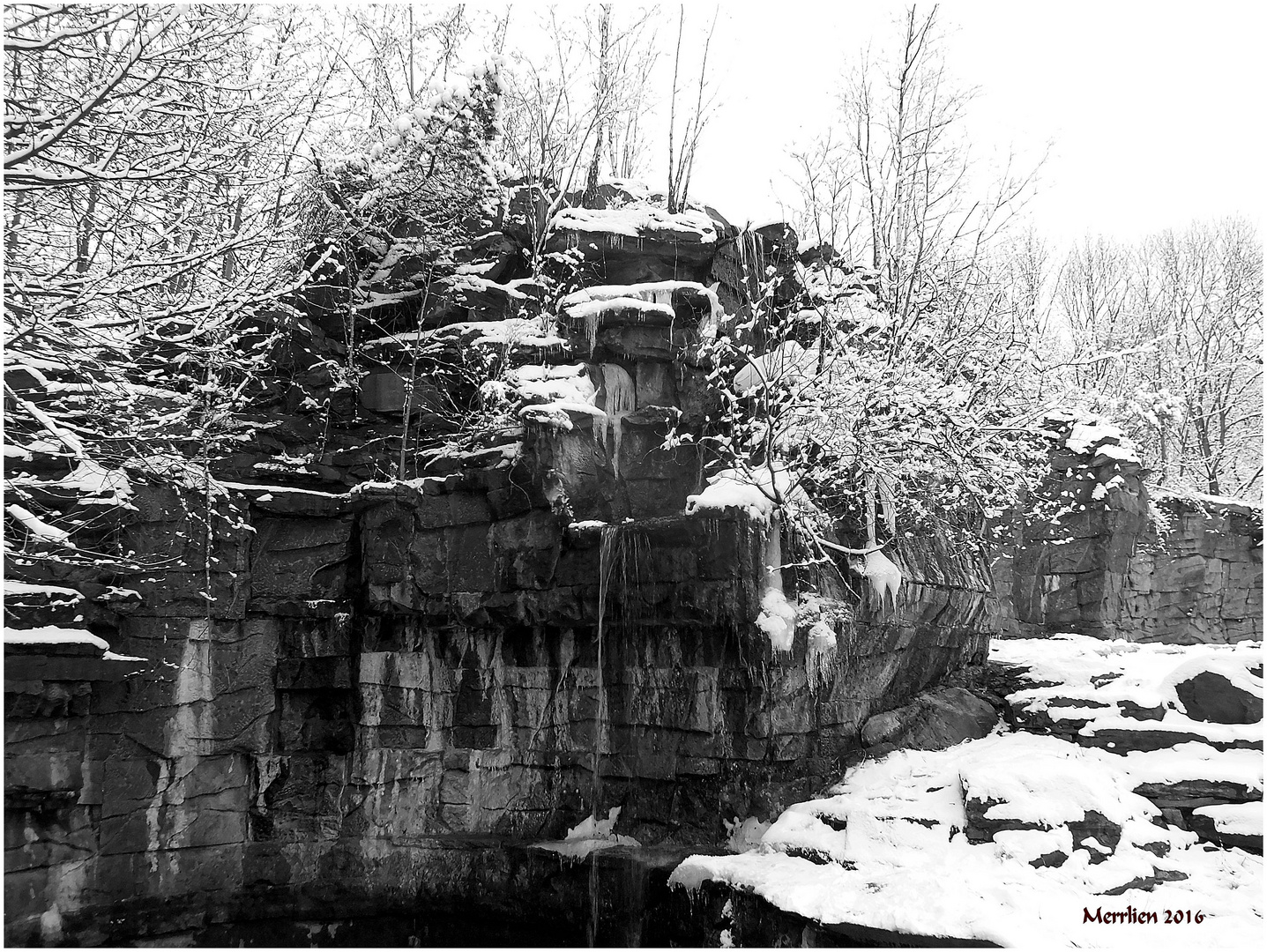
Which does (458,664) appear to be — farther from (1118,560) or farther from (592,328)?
(1118,560)

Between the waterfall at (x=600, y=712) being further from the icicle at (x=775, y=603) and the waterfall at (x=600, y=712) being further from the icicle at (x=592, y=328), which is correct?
the icicle at (x=592, y=328)

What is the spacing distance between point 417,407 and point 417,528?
1.76m

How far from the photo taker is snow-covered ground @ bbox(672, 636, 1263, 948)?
21.0 feet

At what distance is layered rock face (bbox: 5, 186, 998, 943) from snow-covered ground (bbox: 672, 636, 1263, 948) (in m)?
0.91

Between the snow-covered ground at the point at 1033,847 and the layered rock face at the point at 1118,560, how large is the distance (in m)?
6.80

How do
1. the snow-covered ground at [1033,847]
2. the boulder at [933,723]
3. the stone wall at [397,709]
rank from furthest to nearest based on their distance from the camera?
the boulder at [933,723]
the stone wall at [397,709]
the snow-covered ground at [1033,847]

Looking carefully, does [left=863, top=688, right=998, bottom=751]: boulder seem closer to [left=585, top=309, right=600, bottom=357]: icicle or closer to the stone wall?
the stone wall

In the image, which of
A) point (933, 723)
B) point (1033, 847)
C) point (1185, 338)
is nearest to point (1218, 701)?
point (933, 723)

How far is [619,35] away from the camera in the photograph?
1352 cm

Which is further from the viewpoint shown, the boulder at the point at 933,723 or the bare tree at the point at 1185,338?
the bare tree at the point at 1185,338

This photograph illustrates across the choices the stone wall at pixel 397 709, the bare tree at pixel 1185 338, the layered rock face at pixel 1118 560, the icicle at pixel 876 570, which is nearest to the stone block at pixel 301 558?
the stone wall at pixel 397 709

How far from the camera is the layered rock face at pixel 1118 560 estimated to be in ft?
52.9

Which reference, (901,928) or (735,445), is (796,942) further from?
(735,445)

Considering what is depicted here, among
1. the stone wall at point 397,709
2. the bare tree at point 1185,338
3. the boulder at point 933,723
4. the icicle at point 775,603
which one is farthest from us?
the bare tree at point 1185,338
